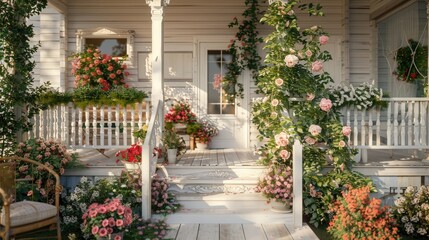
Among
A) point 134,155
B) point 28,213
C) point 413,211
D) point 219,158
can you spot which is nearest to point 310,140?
point 413,211

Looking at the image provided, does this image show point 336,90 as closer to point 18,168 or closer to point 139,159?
point 139,159

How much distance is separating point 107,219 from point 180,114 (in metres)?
3.68

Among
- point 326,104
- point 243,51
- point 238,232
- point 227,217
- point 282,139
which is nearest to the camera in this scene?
point 238,232

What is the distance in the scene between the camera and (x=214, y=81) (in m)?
8.31

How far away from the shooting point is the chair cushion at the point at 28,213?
4.05m

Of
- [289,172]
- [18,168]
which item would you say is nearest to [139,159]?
[18,168]

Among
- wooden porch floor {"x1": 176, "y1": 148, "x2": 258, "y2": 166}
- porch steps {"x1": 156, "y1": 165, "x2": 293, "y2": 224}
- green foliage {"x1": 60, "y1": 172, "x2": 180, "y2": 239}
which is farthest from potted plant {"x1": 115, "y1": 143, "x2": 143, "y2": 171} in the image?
wooden porch floor {"x1": 176, "y1": 148, "x2": 258, "y2": 166}

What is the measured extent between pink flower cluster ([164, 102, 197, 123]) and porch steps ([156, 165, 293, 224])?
6.53 feet

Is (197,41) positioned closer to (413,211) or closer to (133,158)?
(133,158)

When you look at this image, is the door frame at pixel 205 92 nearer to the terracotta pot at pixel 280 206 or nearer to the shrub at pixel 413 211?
the terracotta pot at pixel 280 206

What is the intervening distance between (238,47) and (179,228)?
4.08 metres

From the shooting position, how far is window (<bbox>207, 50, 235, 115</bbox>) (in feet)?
27.4

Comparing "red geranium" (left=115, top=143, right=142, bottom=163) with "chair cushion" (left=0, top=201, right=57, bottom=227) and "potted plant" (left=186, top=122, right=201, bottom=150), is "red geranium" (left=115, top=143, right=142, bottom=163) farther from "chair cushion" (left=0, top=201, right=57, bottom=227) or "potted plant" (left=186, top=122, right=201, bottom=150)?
"potted plant" (left=186, top=122, right=201, bottom=150)

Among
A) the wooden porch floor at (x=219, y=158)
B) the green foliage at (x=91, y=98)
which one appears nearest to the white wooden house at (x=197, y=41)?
the wooden porch floor at (x=219, y=158)
